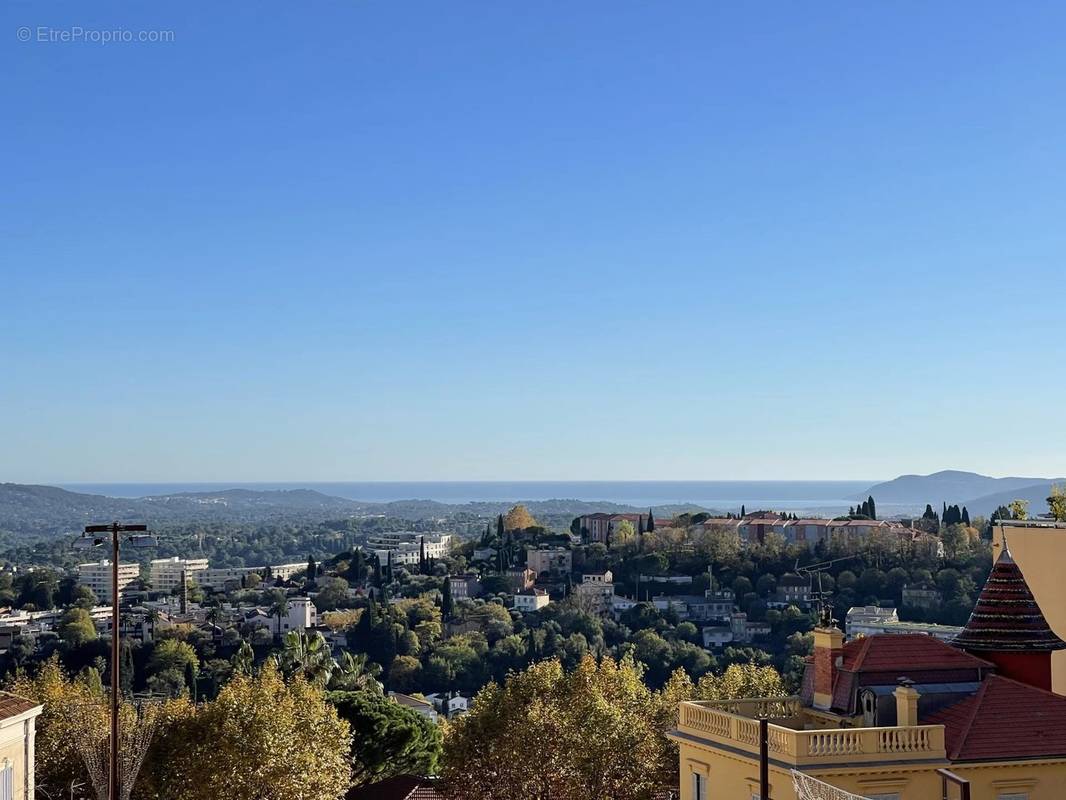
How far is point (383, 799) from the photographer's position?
3744 centimetres

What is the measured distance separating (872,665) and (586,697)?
13792 mm

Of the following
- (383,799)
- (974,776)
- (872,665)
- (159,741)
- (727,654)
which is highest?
(872,665)

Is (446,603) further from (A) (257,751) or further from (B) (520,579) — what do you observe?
(A) (257,751)

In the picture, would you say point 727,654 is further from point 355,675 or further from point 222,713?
point 222,713

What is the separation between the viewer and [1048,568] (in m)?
27.0

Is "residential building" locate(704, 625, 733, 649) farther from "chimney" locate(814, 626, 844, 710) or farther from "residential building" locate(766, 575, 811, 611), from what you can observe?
"chimney" locate(814, 626, 844, 710)

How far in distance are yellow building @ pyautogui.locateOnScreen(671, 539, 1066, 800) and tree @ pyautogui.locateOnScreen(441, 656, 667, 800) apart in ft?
33.4

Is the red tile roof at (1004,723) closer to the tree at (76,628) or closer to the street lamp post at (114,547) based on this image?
the street lamp post at (114,547)

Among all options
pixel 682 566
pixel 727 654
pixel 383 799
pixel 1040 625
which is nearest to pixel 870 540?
pixel 682 566

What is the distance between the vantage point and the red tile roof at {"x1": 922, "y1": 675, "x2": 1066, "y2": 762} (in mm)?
18828

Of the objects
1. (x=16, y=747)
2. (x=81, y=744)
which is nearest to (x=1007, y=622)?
(x=16, y=747)

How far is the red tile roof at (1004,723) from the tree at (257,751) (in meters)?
16.2

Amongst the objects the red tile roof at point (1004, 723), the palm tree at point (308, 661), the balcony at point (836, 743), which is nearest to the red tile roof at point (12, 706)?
the balcony at point (836, 743)

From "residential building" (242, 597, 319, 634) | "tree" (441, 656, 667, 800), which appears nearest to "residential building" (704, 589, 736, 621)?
"residential building" (242, 597, 319, 634)
